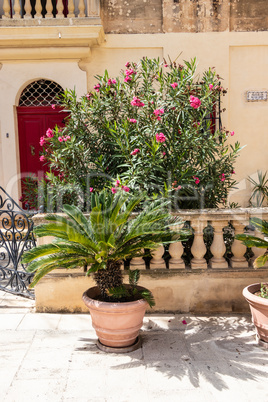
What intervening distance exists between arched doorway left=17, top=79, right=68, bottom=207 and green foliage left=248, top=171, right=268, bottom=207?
15.0 ft

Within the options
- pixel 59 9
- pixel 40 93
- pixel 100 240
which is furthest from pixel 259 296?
pixel 59 9

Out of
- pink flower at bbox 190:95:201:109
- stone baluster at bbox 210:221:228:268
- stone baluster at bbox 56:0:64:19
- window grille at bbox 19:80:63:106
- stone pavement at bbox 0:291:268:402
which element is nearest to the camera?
stone pavement at bbox 0:291:268:402

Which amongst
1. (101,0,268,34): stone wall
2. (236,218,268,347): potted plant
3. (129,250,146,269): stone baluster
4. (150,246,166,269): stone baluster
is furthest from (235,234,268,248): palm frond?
(101,0,268,34): stone wall

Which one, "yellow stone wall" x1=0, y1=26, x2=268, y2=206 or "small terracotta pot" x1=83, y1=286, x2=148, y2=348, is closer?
"small terracotta pot" x1=83, y1=286, x2=148, y2=348

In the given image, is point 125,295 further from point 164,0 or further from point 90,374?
point 164,0

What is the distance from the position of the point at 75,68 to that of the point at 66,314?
5.79 meters

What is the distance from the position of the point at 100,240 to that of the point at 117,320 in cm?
81

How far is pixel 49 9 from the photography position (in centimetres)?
860

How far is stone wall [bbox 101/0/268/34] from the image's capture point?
345 inches

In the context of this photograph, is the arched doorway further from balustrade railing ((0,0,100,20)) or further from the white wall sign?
the white wall sign

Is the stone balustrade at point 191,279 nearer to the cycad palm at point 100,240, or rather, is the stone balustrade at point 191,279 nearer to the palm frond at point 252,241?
the palm frond at point 252,241

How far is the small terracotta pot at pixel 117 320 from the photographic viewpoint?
4.04 m

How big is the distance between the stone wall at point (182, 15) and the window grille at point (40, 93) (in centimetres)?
175

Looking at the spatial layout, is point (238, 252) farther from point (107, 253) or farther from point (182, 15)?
point (182, 15)
